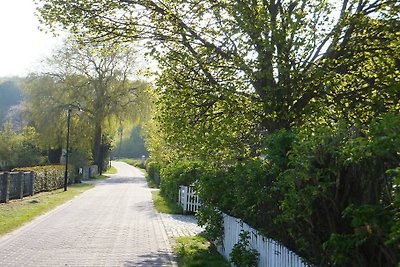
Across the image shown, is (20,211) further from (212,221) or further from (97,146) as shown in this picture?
(97,146)

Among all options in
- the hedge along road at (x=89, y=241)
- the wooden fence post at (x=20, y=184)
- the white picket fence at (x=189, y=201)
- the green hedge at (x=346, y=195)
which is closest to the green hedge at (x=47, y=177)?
the wooden fence post at (x=20, y=184)

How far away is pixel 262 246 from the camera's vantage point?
7.43 meters

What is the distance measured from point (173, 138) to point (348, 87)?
15.5 feet

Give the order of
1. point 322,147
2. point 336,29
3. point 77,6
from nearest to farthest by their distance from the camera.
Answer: point 322,147, point 336,29, point 77,6

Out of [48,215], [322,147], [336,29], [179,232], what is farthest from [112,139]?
[322,147]

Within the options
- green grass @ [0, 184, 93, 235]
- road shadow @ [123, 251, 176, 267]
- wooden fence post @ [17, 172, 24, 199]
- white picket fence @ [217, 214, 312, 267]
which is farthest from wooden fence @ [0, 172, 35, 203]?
white picket fence @ [217, 214, 312, 267]

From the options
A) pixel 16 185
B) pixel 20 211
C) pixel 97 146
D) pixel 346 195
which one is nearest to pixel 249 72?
pixel 346 195

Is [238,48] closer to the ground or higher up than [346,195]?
higher up

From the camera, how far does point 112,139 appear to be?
68.3m

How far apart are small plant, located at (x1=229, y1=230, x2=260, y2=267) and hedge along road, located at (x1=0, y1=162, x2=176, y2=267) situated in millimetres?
2352

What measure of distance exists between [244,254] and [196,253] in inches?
148

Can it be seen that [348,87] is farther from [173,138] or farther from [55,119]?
[55,119]

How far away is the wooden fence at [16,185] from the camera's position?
23.6 meters

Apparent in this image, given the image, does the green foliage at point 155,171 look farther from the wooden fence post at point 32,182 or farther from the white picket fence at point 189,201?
the white picket fence at point 189,201
